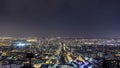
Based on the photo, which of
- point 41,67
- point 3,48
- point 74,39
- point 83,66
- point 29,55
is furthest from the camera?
point 74,39

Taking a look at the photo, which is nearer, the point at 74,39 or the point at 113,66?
the point at 113,66

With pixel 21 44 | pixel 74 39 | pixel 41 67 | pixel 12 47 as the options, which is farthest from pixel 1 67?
pixel 74 39

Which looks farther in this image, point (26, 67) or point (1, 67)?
point (1, 67)

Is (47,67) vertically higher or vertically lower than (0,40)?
lower

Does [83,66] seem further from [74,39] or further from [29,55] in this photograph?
[74,39]

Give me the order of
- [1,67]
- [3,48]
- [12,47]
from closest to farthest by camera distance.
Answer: [1,67], [3,48], [12,47]

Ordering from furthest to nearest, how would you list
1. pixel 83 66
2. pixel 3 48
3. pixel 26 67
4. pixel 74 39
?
pixel 74 39 < pixel 3 48 < pixel 83 66 < pixel 26 67

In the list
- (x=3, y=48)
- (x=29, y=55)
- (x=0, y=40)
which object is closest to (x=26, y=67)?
(x=29, y=55)

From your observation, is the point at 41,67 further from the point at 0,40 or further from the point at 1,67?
the point at 0,40

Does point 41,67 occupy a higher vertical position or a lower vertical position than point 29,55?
lower
